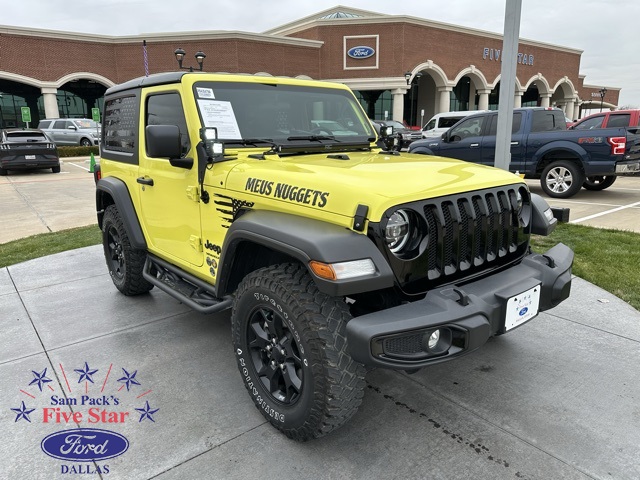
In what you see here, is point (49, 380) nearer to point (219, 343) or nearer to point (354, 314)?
point (219, 343)

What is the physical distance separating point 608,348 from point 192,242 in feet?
10.3

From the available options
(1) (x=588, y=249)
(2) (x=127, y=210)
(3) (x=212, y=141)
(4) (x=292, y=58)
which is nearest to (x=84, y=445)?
(3) (x=212, y=141)

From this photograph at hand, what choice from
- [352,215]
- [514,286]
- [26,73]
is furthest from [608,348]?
[26,73]

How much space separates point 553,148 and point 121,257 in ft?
29.2

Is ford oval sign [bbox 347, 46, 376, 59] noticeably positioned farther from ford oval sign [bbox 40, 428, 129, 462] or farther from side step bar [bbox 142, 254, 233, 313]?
ford oval sign [bbox 40, 428, 129, 462]

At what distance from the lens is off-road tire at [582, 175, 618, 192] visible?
1097 centimetres

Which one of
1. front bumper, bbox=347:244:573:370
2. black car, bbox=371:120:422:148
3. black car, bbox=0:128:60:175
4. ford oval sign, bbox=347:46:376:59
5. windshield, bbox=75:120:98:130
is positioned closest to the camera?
front bumper, bbox=347:244:573:370

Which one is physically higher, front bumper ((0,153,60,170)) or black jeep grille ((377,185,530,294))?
→ black jeep grille ((377,185,530,294))

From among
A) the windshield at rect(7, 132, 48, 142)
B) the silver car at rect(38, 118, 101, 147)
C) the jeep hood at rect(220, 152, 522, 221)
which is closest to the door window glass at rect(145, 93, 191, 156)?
the jeep hood at rect(220, 152, 522, 221)

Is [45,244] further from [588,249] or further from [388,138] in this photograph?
[588,249]

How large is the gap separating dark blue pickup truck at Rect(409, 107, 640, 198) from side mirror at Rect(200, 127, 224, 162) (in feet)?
28.7

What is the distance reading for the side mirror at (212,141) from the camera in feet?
9.71

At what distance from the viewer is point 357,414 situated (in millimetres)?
2793

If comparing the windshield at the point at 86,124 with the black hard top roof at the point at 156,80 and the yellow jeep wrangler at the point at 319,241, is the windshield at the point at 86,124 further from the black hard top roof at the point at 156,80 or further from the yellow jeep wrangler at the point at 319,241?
the yellow jeep wrangler at the point at 319,241
